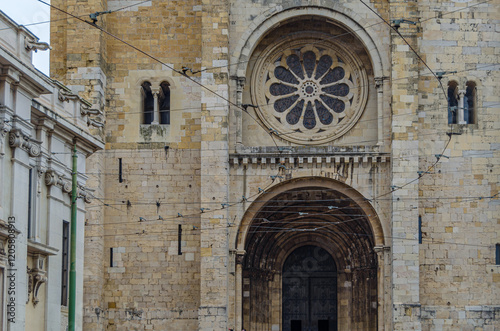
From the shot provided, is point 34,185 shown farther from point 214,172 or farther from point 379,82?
point 379,82

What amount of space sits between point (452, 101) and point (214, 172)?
906 centimetres

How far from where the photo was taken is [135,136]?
42469 millimetres

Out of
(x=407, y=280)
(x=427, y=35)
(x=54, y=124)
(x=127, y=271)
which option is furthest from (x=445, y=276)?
(x=54, y=124)

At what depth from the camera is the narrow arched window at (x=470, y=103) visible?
42.1 metres

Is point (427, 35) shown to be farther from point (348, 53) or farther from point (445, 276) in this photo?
point (445, 276)

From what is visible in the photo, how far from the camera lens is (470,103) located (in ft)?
139

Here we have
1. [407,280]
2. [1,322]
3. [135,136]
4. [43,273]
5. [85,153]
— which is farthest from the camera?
[135,136]

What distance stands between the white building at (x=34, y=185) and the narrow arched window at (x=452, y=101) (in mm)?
15228

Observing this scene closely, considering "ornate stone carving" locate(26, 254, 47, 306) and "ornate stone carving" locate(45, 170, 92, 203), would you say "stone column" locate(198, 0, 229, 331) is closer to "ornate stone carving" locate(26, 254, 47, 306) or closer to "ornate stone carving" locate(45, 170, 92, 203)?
"ornate stone carving" locate(45, 170, 92, 203)

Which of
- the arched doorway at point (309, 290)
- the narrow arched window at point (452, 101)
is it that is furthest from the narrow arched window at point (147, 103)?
the narrow arched window at point (452, 101)

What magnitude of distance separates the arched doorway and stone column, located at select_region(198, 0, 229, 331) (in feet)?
23.8

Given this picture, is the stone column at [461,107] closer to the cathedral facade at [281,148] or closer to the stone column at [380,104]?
the cathedral facade at [281,148]

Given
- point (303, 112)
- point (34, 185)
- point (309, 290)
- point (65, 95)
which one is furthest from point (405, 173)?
point (34, 185)

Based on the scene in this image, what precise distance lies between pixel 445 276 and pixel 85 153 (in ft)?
48.9
